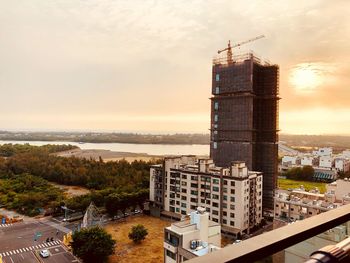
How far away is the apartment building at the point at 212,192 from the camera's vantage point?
1009 cm

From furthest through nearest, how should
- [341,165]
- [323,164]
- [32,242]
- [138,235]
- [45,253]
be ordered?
[323,164] → [341,165] → [32,242] → [138,235] → [45,253]

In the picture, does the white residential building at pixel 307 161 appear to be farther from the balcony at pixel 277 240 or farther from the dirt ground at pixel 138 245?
the balcony at pixel 277 240

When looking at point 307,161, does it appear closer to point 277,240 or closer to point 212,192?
point 212,192

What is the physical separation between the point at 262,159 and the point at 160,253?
7.57 m

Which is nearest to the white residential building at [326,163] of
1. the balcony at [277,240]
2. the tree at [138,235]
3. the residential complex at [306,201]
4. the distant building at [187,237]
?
the residential complex at [306,201]

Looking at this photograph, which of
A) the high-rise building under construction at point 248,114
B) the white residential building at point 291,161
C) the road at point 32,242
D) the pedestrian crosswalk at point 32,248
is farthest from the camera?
the white residential building at point 291,161

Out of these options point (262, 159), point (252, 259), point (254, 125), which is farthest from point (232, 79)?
point (252, 259)

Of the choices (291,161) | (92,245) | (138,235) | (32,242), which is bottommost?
(32,242)

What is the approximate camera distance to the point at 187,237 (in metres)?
6.11

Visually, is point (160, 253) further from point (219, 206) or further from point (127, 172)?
point (127, 172)

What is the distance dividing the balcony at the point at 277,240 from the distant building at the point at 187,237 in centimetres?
510

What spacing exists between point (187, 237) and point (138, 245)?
3.37 meters

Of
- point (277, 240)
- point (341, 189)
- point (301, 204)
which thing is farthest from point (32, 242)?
point (277, 240)

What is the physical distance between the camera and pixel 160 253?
8445mm
